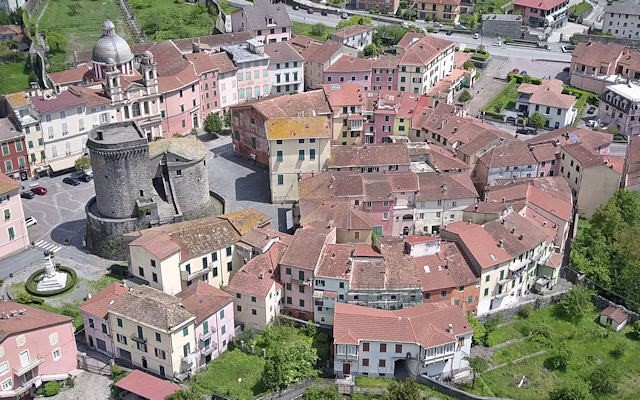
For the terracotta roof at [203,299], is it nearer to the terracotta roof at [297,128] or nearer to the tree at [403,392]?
the tree at [403,392]

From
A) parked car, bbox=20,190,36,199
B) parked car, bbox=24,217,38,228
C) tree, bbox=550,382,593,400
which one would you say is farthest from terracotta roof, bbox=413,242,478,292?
parked car, bbox=20,190,36,199

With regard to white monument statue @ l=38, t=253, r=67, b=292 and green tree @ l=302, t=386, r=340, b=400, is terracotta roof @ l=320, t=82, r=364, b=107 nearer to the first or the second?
white monument statue @ l=38, t=253, r=67, b=292

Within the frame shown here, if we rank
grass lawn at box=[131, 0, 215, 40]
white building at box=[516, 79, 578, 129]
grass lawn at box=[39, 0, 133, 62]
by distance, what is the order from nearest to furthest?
1. white building at box=[516, 79, 578, 129]
2. grass lawn at box=[39, 0, 133, 62]
3. grass lawn at box=[131, 0, 215, 40]

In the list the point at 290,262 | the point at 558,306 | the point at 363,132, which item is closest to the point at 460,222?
the point at 558,306

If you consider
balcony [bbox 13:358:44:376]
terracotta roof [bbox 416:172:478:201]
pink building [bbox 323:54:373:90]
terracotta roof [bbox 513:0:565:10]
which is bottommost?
balcony [bbox 13:358:44:376]

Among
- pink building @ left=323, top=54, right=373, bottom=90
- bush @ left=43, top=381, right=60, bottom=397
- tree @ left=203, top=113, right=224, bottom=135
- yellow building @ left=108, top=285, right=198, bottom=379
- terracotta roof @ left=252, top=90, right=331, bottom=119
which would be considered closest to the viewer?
bush @ left=43, top=381, right=60, bottom=397

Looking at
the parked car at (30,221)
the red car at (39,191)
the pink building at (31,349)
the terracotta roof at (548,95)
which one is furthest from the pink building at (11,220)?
the terracotta roof at (548,95)

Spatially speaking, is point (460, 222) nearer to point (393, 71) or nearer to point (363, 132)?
point (363, 132)
